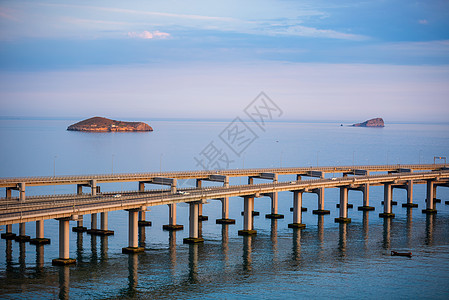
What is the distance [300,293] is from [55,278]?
1074 inches

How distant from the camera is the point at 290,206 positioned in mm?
139250

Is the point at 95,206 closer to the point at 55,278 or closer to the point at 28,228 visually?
the point at 55,278

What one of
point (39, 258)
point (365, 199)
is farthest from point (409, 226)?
point (39, 258)

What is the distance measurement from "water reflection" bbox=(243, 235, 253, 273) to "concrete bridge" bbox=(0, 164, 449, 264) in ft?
11.7

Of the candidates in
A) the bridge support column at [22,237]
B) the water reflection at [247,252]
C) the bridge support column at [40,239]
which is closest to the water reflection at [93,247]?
the bridge support column at [40,239]

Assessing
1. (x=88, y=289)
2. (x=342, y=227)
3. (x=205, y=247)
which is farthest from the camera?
(x=342, y=227)

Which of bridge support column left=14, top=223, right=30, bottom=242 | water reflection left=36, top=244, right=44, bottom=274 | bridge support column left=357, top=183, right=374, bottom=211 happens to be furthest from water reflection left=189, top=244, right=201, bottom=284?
bridge support column left=357, top=183, right=374, bottom=211

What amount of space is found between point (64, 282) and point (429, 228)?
68.5 m

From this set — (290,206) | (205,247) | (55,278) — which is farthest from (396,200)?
(55,278)

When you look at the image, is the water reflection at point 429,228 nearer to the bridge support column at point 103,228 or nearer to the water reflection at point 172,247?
the water reflection at point 172,247

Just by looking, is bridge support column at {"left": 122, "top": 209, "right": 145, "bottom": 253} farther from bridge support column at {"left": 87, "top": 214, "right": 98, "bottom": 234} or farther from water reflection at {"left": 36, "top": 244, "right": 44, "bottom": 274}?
bridge support column at {"left": 87, "top": 214, "right": 98, "bottom": 234}

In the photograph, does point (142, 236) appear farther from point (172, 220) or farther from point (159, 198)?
point (159, 198)

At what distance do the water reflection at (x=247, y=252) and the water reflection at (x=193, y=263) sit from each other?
6.29 metres

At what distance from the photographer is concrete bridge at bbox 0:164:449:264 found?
76.4 metres
